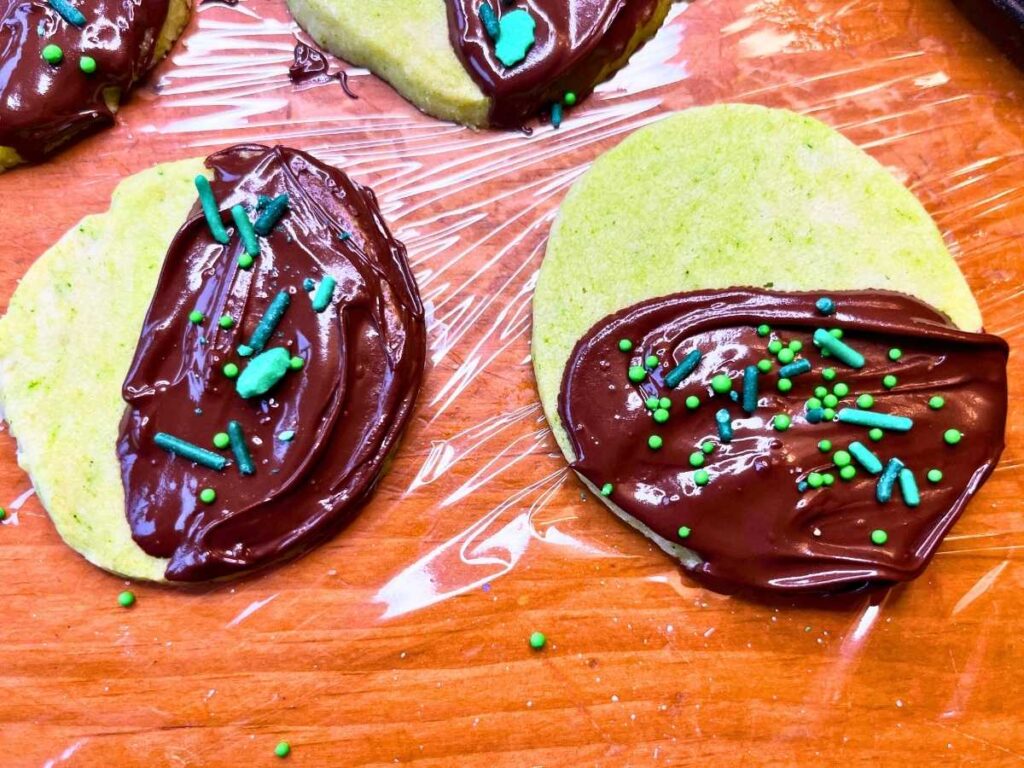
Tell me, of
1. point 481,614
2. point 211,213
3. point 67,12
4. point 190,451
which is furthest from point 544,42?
point 481,614

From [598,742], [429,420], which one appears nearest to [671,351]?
[429,420]

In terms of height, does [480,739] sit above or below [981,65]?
below

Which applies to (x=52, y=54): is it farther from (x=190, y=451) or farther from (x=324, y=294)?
(x=190, y=451)

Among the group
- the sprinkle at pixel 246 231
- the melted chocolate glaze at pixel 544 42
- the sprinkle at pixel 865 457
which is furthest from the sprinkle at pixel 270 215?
the sprinkle at pixel 865 457

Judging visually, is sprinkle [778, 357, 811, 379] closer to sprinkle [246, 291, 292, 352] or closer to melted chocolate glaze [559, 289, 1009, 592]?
melted chocolate glaze [559, 289, 1009, 592]

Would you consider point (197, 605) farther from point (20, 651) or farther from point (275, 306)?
point (275, 306)
